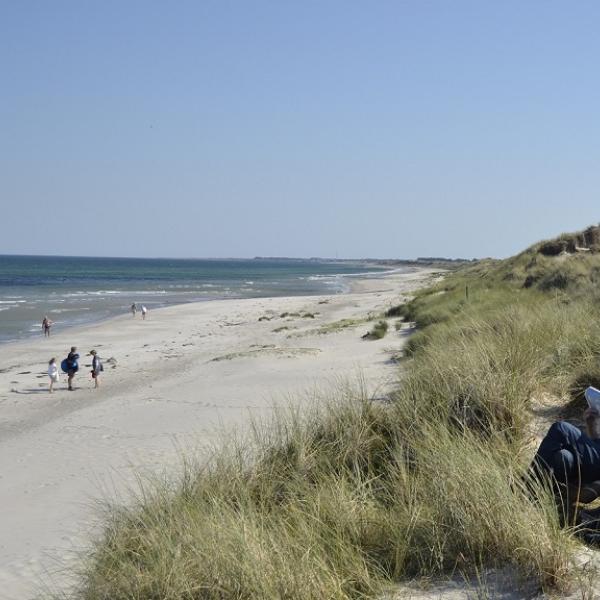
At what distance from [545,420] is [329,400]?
6.13 ft

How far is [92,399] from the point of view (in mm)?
15398

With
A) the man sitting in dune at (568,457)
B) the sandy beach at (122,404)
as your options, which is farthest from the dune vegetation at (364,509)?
the sandy beach at (122,404)

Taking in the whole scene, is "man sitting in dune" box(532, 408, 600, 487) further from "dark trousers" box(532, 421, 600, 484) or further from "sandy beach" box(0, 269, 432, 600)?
"sandy beach" box(0, 269, 432, 600)

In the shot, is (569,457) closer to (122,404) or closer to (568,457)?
(568,457)

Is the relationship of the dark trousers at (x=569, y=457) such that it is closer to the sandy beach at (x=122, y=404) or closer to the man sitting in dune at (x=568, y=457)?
the man sitting in dune at (x=568, y=457)

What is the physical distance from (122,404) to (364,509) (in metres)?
10.6

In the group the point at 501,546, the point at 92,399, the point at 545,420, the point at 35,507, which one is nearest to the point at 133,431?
the point at 35,507

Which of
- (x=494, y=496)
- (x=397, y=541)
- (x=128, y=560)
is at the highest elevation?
(x=494, y=496)

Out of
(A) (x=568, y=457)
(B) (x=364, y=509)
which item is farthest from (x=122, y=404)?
(A) (x=568, y=457)

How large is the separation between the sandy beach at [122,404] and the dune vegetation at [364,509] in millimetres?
819

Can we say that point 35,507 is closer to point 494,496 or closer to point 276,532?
point 276,532

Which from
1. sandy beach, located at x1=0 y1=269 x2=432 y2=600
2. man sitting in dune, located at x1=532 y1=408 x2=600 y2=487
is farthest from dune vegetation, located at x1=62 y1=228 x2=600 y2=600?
sandy beach, located at x1=0 y1=269 x2=432 y2=600

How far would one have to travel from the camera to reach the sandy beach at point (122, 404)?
22.8ft

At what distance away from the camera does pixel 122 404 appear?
1383 cm
